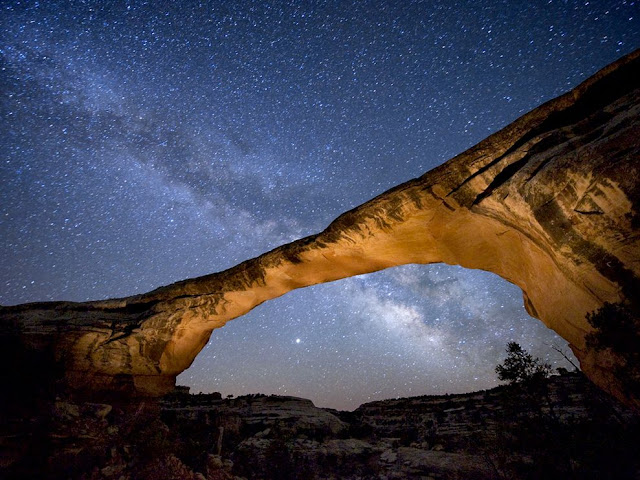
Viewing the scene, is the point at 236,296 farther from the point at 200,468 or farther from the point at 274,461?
the point at 274,461

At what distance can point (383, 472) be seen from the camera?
1130 centimetres

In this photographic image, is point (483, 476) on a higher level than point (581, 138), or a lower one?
lower

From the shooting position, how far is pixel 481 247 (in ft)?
27.2

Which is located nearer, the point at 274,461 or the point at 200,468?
the point at 200,468

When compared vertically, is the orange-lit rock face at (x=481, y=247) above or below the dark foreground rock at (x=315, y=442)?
above

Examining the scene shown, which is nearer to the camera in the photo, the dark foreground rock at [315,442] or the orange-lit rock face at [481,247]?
the orange-lit rock face at [481,247]

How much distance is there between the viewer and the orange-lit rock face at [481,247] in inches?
187

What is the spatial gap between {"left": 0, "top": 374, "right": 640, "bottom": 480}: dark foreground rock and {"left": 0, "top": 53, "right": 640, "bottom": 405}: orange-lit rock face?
2601 mm

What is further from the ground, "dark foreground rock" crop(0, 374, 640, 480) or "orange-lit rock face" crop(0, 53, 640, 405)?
"orange-lit rock face" crop(0, 53, 640, 405)

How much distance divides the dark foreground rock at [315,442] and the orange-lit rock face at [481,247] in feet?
8.54

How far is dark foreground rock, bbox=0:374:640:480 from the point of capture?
7.25 m

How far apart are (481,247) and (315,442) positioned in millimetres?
12680

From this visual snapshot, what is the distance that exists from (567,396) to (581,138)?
2244 centimetres

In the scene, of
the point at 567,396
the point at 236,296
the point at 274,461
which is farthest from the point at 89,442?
the point at 567,396
